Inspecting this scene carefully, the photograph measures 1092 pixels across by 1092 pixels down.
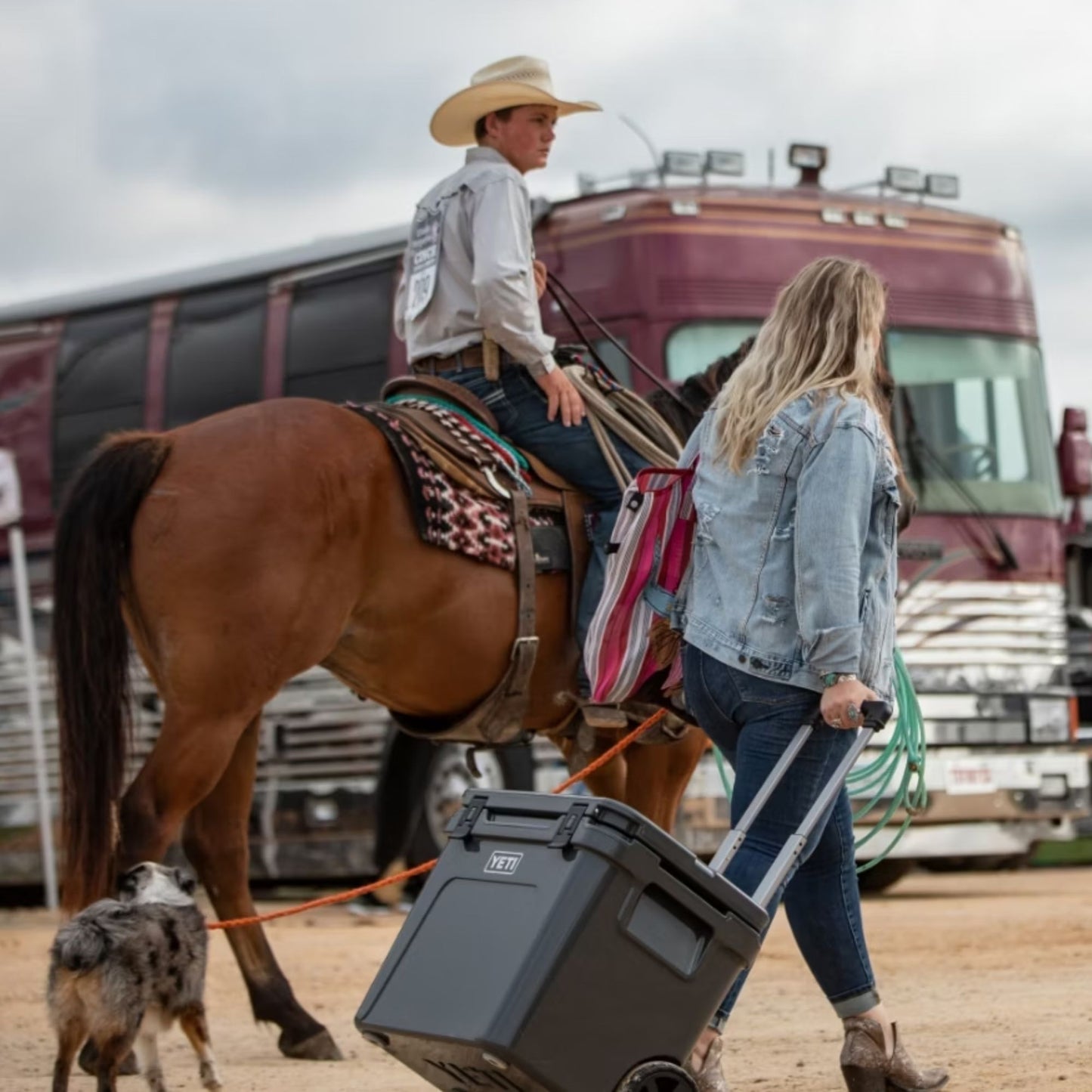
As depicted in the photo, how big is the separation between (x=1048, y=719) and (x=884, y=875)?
1917 mm

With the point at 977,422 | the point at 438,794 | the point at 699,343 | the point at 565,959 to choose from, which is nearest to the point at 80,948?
the point at 565,959

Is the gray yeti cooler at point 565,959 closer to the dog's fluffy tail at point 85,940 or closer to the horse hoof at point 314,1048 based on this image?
the dog's fluffy tail at point 85,940

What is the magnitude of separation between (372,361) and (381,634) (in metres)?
5.95

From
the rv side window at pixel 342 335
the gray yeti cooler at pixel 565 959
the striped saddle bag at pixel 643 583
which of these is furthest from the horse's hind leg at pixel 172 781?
the rv side window at pixel 342 335

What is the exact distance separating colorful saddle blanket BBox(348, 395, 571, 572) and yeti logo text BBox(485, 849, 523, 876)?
2.36m

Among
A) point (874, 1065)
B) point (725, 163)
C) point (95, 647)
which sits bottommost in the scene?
point (874, 1065)

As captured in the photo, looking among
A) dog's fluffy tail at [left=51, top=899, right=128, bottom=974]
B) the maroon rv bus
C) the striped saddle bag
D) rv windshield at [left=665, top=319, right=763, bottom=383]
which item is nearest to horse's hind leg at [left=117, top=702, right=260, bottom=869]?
dog's fluffy tail at [left=51, top=899, right=128, bottom=974]

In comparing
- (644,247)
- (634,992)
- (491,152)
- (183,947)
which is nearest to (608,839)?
(634,992)

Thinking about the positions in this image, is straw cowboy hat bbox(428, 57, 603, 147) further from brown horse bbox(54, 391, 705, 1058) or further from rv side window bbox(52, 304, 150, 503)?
rv side window bbox(52, 304, 150, 503)

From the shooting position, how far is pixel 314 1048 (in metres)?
6.96

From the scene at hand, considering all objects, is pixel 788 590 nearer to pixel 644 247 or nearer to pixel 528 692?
pixel 528 692

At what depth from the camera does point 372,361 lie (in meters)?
12.7

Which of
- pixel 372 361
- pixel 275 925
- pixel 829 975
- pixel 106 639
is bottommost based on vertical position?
pixel 275 925

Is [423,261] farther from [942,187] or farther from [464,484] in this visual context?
[942,187]
